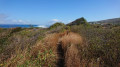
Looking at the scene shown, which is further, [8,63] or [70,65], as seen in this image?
[70,65]

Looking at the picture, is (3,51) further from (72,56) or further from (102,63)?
(102,63)

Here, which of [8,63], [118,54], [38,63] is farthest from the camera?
[38,63]

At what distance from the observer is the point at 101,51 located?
8.68 ft

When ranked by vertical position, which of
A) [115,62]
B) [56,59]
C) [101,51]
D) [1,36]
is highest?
[1,36]

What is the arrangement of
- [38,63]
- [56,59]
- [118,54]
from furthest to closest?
[56,59]
[38,63]
[118,54]

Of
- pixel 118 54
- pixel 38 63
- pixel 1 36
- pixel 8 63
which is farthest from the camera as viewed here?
pixel 1 36

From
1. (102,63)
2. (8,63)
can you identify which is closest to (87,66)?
(102,63)

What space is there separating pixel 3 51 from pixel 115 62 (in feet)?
10.9

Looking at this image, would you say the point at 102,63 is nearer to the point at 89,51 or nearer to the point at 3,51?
the point at 89,51

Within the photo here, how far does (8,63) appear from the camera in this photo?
7.09ft

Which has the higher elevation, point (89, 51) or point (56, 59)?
point (89, 51)

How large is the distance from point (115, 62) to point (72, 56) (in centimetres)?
114

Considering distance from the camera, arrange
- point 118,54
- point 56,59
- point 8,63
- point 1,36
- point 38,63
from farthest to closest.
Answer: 1. point 1,36
2. point 56,59
3. point 38,63
4. point 118,54
5. point 8,63

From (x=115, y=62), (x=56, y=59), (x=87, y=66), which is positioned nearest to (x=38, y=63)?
(x=56, y=59)
